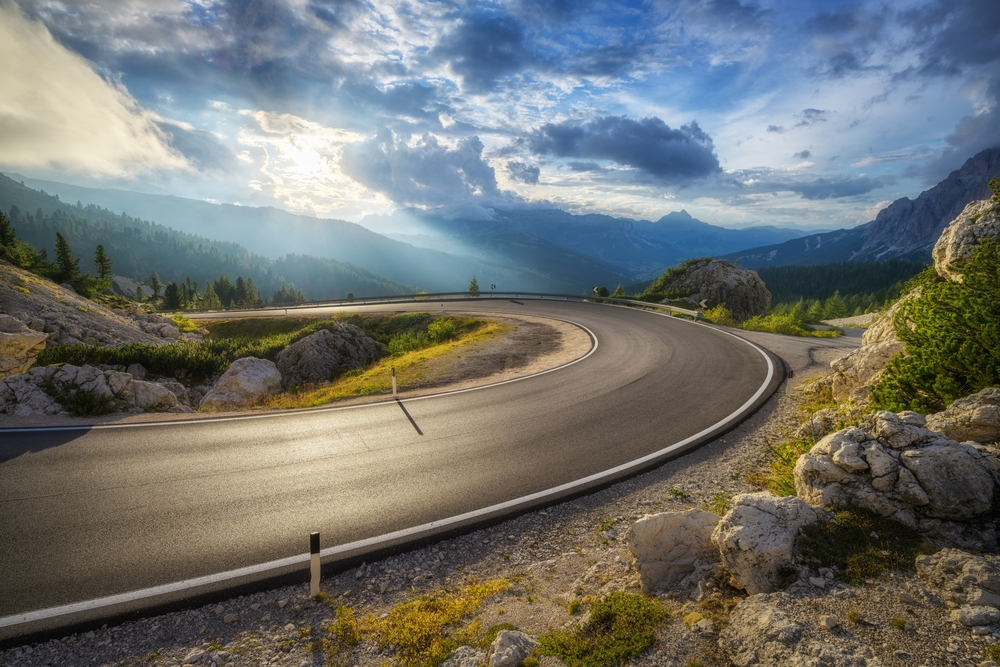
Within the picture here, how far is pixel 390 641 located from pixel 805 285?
732 ft

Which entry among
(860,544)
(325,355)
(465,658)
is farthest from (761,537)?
(325,355)

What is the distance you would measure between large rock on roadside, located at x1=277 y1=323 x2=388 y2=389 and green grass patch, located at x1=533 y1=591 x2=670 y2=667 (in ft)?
67.0

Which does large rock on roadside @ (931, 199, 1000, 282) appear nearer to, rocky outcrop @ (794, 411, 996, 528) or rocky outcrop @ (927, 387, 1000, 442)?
rocky outcrop @ (927, 387, 1000, 442)

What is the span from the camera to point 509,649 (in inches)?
168

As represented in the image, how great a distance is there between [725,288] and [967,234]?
30870 millimetres

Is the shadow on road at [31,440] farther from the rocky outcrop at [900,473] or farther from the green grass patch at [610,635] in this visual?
the rocky outcrop at [900,473]

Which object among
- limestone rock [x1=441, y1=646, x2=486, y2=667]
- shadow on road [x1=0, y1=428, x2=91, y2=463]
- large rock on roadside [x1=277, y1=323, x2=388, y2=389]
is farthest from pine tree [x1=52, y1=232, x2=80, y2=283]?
limestone rock [x1=441, y1=646, x2=486, y2=667]

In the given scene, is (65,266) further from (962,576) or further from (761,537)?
(962,576)

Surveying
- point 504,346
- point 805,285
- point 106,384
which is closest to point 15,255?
point 106,384

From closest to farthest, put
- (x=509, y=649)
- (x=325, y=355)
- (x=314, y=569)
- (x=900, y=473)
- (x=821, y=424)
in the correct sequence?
(x=509, y=649) → (x=900, y=473) → (x=314, y=569) → (x=821, y=424) → (x=325, y=355)

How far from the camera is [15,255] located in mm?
39094

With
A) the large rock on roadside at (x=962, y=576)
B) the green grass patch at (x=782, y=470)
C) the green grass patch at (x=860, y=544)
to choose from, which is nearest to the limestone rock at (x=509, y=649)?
the green grass patch at (x=860, y=544)

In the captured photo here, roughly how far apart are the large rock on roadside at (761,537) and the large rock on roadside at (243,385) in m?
18.4

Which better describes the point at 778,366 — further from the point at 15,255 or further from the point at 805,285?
the point at 805,285
